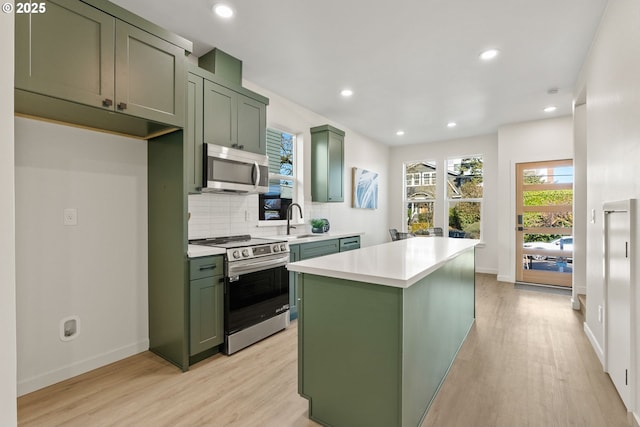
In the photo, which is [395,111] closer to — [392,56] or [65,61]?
[392,56]

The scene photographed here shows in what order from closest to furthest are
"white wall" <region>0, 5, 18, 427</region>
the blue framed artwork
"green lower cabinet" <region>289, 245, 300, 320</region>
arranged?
"white wall" <region>0, 5, 18, 427</region>, "green lower cabinet" <region>289, 245, 300, 320</region>, the blue framed artwork

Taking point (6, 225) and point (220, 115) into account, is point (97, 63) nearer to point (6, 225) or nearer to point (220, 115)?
point (220, 115)

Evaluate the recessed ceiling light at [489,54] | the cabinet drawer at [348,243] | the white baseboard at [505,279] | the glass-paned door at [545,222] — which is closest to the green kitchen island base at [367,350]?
the cabinet drawer at [348,243]

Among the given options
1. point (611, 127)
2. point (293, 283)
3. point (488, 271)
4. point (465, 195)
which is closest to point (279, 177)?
point (293, 283)

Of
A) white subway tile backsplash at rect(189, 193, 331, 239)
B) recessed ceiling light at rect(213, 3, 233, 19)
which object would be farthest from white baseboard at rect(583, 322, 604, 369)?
recessed ceiling light at rect(213, 3, 233, 19)

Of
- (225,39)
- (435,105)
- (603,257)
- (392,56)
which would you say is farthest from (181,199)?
(435,105)

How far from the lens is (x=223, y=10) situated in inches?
92.6

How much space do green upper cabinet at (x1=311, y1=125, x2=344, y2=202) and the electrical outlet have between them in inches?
115

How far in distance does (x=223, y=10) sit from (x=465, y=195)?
5.65 meters

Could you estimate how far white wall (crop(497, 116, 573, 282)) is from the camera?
5.00m

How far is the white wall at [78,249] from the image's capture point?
201 cm

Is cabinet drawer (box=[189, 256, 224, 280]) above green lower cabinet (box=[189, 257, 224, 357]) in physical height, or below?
above

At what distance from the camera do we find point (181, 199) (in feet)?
7.60

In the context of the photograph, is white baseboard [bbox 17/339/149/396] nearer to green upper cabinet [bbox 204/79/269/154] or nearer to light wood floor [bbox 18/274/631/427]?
light wood floor [bbox 18/274/631/427]
